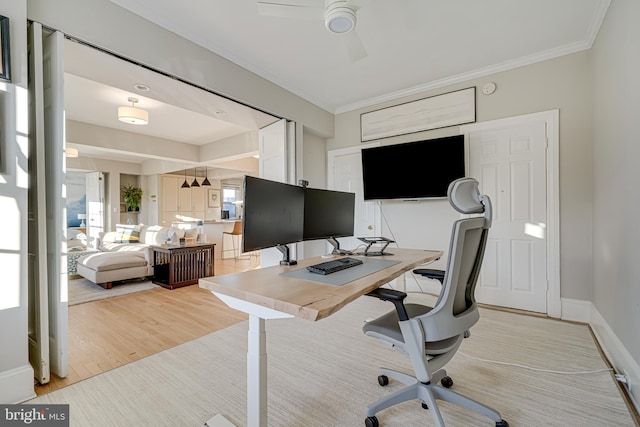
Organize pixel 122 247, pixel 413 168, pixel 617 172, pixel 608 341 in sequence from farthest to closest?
pixel 122 247
pixel 413 168
pixel 608 341
pixel 617 172

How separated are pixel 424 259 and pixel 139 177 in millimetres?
9076

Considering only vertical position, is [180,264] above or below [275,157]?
→ below

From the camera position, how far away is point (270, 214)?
1.59 m

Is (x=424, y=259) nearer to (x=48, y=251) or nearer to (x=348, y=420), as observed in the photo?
(x=348, y=420)

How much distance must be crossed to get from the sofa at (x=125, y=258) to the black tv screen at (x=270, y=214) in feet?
12.3

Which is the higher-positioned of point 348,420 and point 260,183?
point 260,183

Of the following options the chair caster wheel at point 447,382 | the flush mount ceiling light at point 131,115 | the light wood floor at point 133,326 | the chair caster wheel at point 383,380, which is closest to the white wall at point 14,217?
the light wood floor at point 133,326

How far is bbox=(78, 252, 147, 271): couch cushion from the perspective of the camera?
4.11 metres

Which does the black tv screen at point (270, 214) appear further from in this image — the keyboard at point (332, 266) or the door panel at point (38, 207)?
the door panel at point (38, 207)

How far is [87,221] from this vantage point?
830 centimetres

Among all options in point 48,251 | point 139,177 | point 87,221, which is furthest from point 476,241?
point 87,221

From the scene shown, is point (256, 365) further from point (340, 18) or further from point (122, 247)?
point (122, 247)

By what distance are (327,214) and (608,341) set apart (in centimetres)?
227

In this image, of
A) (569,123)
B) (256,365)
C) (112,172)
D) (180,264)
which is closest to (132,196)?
(112,172)
